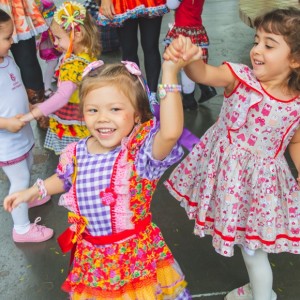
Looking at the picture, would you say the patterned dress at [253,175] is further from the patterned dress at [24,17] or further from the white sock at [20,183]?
the patterned dress at [24,17]

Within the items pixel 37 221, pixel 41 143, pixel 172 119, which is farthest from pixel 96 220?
pixel 41 143

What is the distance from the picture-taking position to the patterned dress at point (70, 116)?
2.70 metres

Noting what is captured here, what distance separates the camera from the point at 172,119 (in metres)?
1.40

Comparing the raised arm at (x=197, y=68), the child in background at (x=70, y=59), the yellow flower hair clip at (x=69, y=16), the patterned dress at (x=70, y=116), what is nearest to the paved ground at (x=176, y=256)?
the patterned dress at (x=70, y=116)

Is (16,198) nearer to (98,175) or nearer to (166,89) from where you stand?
(98,175)

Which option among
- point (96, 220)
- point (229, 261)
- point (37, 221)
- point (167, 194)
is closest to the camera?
point (96, 220)

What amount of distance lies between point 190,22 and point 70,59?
Answer: 1.39 metres

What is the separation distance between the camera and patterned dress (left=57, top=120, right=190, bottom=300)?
1634 mm

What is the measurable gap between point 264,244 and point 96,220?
72 centimetres

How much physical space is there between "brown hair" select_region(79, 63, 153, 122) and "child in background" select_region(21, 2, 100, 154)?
2.76ft

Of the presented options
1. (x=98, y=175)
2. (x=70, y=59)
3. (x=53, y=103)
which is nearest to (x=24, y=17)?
(x=70, y=59)

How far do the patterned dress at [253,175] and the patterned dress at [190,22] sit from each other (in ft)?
6.44

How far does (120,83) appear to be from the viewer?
162 centimetres

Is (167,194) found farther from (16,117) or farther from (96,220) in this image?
(96,220)
